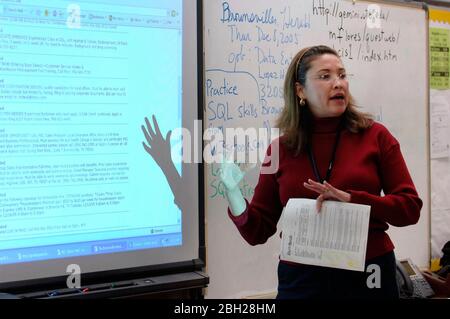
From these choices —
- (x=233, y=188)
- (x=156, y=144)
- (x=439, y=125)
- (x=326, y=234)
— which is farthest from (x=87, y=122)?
(x=439, y=125)

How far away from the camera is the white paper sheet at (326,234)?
1.27m

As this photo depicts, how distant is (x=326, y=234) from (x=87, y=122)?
813 mm

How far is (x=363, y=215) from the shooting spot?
1.27 metres

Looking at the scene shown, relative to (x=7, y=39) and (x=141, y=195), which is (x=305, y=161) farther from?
(x=7, y=39)

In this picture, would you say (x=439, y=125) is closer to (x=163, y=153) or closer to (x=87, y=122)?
(x=163, y=153)

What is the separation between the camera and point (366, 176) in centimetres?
131

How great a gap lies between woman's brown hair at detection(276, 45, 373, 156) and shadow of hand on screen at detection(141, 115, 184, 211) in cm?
39

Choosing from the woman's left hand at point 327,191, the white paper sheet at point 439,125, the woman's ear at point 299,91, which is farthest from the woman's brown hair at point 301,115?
the white paper sheet at point 439,125

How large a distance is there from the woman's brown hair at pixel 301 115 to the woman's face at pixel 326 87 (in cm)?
2

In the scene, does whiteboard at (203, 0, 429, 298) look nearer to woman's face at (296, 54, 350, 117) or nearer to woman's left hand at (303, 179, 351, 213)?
woman's face at (296, 54, 350, 117)

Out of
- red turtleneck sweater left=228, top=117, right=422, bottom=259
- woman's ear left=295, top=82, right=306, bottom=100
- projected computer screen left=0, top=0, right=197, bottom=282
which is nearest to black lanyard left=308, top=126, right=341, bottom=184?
red turtleneck sweater left=228, top=117, right=422, bottom=259

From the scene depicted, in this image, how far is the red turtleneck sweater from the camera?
127cm

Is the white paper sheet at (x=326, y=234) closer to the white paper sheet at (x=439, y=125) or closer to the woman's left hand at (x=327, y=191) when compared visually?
the woman's left hand at (x=327, y=191)
